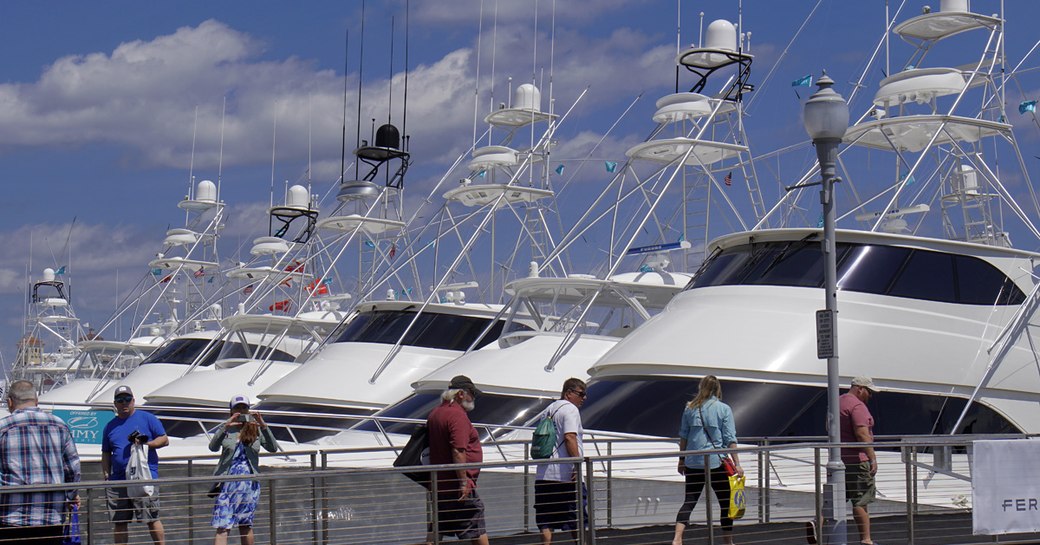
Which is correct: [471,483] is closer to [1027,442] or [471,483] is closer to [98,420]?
[1027,442]

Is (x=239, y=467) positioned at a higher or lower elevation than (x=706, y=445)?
lower

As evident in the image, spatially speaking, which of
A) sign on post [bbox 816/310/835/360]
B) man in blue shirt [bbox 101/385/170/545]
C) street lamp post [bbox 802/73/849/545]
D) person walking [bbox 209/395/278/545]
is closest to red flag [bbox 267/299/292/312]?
man in blue shirt [bbox 101/385/170/545]

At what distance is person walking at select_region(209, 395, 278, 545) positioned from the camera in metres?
9.75

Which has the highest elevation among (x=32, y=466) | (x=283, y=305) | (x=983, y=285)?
(x=283, y=305)

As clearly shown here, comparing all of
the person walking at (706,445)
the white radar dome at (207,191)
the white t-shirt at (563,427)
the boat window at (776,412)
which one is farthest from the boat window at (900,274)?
the white radar dome at (207,191)

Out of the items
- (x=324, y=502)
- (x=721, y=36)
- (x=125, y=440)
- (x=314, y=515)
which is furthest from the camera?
(x=721, y=36)

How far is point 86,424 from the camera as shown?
73.3 ft

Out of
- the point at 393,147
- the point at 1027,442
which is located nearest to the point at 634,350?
the point at 1027,442

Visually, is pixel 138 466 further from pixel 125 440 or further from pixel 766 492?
pixel 766 492

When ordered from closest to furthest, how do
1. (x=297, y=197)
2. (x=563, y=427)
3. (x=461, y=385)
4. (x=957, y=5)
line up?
(x=461, y=385)
(x=563, y=427)
(x=957, y=5)
(x=297, y=197)

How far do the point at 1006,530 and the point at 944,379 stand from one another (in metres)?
5.14

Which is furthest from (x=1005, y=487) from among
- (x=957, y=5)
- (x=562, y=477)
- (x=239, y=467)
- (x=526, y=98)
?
(x=526, y=98)

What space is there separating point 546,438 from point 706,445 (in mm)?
1279

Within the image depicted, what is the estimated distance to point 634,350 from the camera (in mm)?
16047
